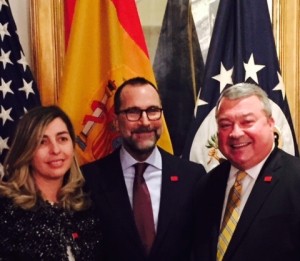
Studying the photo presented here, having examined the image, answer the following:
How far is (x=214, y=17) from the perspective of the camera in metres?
3.20

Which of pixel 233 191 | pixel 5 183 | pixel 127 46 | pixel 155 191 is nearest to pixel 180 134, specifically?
pixel 127 46

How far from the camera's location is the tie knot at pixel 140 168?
2402 mm

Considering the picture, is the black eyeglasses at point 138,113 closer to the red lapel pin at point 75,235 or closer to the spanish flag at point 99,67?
the spanish flag at point 99,67

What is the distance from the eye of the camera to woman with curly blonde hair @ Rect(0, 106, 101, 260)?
197cm

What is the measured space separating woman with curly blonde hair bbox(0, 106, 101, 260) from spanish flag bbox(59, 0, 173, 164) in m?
0.71

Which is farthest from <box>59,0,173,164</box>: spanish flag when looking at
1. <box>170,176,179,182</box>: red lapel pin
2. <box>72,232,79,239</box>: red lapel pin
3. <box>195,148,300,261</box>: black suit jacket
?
<box>195,148,300,261</box>: black suit jacket

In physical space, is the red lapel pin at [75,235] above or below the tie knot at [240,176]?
below

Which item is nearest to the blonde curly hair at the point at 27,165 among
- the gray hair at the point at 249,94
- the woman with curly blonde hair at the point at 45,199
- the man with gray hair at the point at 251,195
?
the woman with curly blonde hair at the point at 45,199

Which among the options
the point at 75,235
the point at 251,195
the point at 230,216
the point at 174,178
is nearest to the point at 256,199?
the point at 251,195

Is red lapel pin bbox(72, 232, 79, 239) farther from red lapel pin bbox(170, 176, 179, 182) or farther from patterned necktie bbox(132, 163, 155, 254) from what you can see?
red lapel pin bbox(170, 176, 179, 182)

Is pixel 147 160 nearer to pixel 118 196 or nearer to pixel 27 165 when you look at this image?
pixel 118 196

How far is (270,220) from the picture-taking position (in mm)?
1936

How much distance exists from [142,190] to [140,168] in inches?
4.3

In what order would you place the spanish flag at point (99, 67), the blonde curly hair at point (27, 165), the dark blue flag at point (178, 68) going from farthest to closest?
the dark blue flag at point (178, 68), the spanish flag at point (99, 67), the blonde curly hair at point (27, 165)
